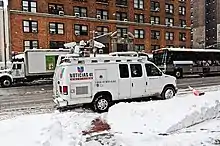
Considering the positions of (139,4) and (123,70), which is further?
(139,4)

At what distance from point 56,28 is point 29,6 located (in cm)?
498

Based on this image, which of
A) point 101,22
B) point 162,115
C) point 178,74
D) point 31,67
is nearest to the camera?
point 162,115

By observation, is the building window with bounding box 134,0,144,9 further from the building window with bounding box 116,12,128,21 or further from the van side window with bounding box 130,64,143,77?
the van side window with bounding box 130,64,143,77

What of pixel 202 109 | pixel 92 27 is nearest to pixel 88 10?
pixel 92 27

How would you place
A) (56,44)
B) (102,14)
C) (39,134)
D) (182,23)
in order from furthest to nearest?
(182,23)
(102,14)
(56,44)
(39,134)

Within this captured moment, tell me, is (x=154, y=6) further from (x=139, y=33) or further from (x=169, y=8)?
(x=139, y=33)

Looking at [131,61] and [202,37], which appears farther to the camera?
[202,37]

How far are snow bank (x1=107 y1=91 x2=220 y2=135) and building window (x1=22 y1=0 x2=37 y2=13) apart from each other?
3349cm

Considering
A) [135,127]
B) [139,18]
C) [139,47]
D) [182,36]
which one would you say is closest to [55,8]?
[139,18]

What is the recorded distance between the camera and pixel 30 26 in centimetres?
3881

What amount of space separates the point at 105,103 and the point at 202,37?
78.4 m

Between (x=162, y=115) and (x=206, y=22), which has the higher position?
(x=206, y=22)

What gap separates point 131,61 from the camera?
11.7 metres

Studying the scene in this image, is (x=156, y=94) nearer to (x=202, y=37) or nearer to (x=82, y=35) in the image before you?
(x=82, y=35)
